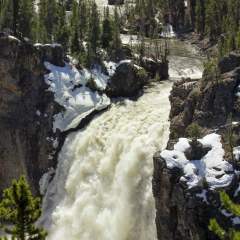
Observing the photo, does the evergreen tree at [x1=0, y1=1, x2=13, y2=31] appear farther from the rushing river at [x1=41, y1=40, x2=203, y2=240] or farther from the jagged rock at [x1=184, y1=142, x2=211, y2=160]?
the jagged rock at [x1=184, y1=142, x2=211, y2=160]

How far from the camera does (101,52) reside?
50312 mm

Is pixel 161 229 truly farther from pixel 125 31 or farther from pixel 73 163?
pixel 125 31

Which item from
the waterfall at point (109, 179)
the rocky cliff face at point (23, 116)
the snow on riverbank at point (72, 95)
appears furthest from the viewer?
the snow on riverbank at point (72, 95)

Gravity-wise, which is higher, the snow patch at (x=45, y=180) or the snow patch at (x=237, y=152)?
the snow patch at (x=237, y=152)

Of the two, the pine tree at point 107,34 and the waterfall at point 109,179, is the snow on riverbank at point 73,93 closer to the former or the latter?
the waterfall at point 109,179

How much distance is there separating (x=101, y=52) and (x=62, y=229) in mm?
24978

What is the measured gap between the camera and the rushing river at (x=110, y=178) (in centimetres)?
3033

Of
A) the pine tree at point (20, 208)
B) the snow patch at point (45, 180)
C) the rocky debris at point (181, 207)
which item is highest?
the pine tree at point (20, 208)

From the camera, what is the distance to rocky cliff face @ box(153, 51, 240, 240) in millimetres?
23875

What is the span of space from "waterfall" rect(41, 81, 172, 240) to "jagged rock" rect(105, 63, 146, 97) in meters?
4.59

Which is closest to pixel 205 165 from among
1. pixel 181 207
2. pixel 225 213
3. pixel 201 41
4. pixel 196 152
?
pixel 196 152

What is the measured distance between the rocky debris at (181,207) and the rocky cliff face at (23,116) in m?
15.5

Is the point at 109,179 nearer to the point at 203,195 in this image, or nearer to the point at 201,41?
the point at 203,195

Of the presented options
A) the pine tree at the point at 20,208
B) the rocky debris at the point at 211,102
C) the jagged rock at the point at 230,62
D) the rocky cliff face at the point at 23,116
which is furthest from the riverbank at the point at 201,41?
the pine tree at the point at 20,208
